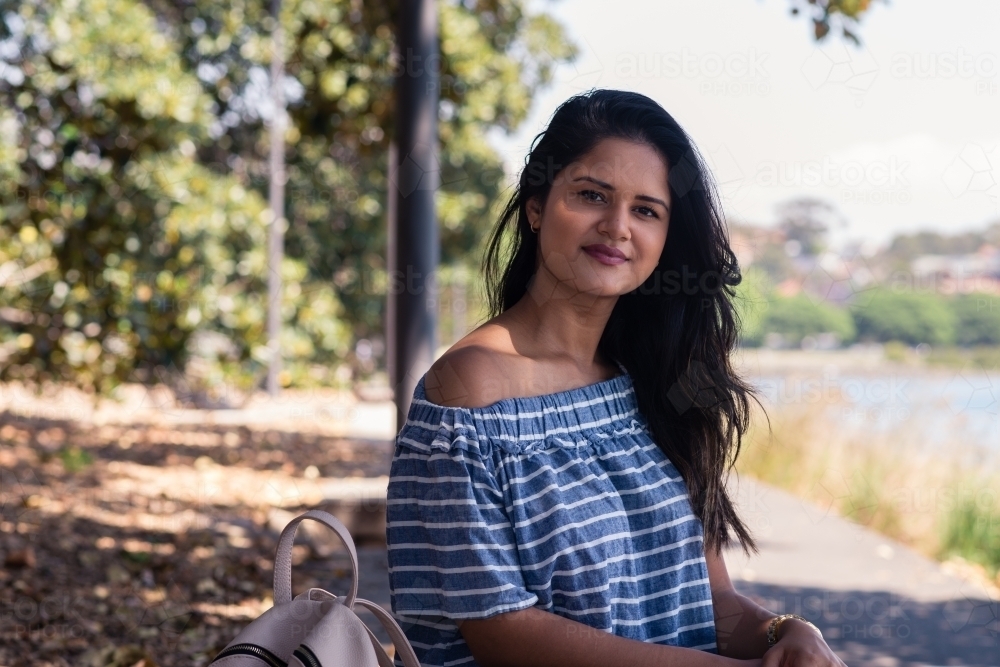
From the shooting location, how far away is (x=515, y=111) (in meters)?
19.2

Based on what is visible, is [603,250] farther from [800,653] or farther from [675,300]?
[800,653]

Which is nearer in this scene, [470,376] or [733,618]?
[470,376]

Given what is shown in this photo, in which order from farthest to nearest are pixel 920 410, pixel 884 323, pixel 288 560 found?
pixel 884 323
pixel 920 410
pixel 288 560

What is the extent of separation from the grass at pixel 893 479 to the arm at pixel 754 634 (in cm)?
518

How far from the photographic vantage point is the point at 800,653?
6.56ft

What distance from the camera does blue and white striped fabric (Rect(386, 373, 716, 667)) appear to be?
1.85 m

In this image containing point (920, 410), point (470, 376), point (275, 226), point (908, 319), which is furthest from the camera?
point (275, 226)

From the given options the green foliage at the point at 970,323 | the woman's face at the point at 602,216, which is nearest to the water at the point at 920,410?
the green foliage at the point at 970,323

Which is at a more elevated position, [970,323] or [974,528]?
[970,323]

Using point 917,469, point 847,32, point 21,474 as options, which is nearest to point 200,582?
point 21,474

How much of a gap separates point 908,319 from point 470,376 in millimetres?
12367

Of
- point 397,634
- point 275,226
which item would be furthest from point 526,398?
point 275,226

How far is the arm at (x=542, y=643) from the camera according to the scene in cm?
185

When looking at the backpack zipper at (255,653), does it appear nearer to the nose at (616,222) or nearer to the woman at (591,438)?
the woman at (591,438)
